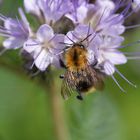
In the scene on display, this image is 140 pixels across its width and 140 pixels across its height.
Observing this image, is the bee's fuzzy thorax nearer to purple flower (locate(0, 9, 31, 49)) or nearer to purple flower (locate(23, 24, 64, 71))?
purple flower (locate(23, 24, 64, 71))

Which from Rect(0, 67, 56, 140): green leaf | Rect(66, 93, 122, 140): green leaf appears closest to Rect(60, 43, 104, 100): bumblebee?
Rect(66, 93, 122, 140): green leaf

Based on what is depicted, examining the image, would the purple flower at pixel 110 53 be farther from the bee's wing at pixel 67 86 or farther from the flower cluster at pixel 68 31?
the bee's wing at pixel 67 86

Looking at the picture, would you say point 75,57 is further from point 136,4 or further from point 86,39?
point 136,4

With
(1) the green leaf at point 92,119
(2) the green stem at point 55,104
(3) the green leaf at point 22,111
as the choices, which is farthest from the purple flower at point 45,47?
(3) the green leaf at point 22,111

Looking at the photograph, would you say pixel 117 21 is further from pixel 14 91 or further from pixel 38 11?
pixel 14 91

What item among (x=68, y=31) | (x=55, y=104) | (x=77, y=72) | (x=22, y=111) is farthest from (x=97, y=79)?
(x=22, y=111)

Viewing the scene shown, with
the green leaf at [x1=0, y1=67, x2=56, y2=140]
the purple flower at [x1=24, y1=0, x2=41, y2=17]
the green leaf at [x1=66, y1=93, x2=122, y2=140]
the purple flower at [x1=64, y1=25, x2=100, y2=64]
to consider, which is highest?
the purple flower at [x1=24, y1=0, x2=41, y2=17]

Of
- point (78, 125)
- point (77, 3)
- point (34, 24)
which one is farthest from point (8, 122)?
point (77, 3)

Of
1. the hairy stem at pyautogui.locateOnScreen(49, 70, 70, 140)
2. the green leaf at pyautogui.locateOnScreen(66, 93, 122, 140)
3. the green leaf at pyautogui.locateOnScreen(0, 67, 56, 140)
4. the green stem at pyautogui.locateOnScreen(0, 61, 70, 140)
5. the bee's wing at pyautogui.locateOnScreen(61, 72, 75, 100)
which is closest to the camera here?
the bee's wing at pyautogui.locateOnScreen(61, 72, 75, 100)
